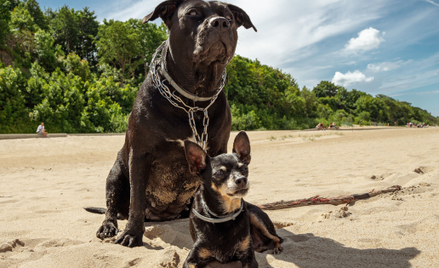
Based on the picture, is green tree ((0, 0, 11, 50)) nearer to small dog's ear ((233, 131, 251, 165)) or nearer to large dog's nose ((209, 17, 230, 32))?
large dog's nose ((209, 17, 230, 32))

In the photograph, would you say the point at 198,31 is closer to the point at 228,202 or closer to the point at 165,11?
the point at 165,11

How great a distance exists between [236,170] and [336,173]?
14.6ft

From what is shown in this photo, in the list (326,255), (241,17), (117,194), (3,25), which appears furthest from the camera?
(3,25)

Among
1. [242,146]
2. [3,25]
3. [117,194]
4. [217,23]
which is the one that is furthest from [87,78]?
[242,146]

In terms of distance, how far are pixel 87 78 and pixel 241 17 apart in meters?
24.8

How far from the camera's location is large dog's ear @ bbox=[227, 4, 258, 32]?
2957 mm

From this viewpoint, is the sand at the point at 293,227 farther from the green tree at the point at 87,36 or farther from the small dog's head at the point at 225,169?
the green tree at the point at 87,36

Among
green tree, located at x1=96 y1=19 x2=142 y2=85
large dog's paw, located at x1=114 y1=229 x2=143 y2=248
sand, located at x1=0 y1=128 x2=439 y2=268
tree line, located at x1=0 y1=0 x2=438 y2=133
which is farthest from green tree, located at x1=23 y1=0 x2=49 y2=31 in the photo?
large dog's paw, located at x1=114 y1=229 x2=143 y2=248

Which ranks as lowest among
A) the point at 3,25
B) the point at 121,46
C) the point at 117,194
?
the point at 117,194

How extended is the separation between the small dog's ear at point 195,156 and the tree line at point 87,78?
→ 708 inches

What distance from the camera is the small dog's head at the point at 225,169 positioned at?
1876 millimetres

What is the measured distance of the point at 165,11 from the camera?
2.71 meters

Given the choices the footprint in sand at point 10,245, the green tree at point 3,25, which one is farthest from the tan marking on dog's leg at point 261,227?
the green tree at point 3,25

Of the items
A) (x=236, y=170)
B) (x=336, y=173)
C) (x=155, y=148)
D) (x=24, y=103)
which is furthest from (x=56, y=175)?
(x=24, y=103)
